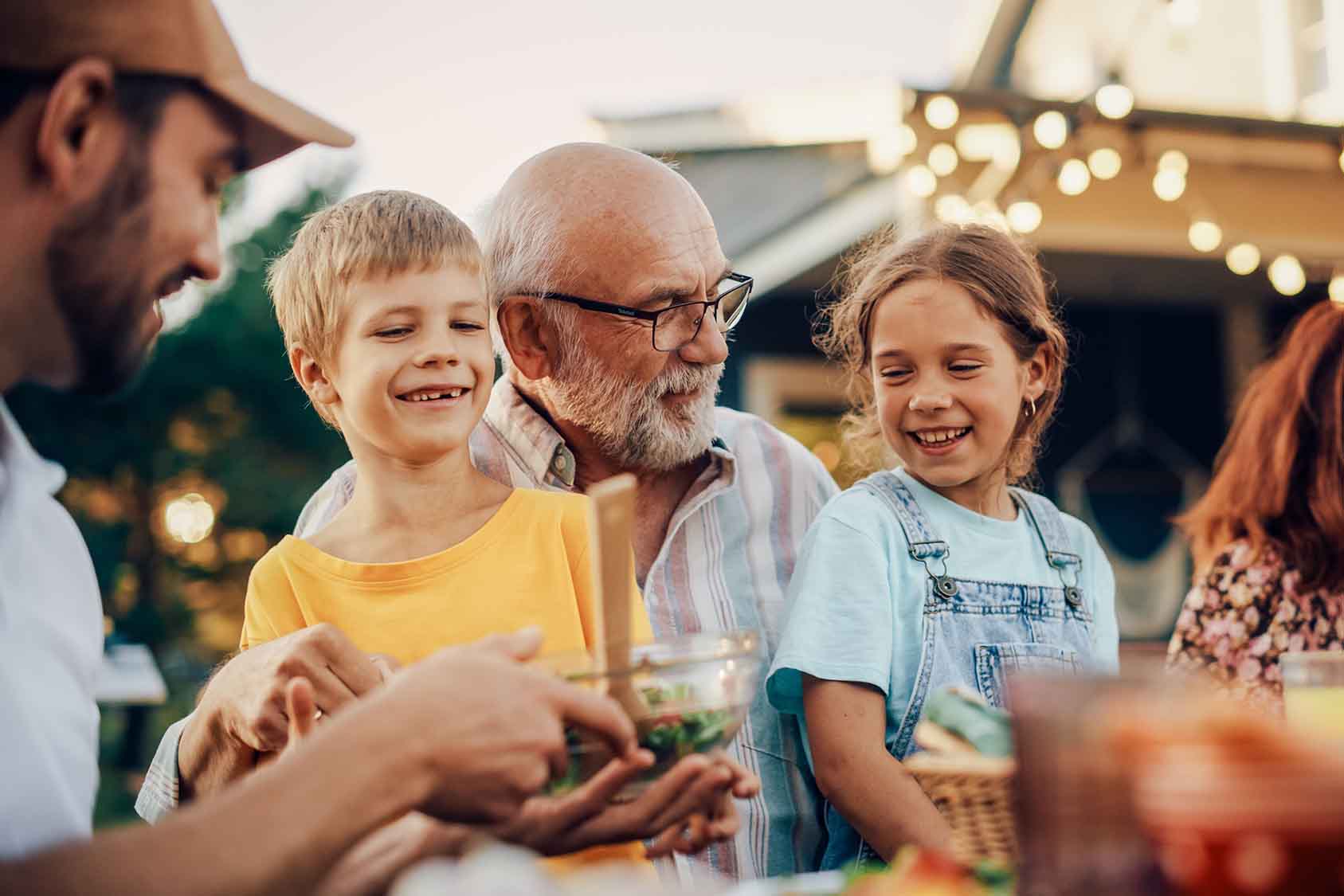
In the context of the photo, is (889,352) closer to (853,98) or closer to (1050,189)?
(853,98)

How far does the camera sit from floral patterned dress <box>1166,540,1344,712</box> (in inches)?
119

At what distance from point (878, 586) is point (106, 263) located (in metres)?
1.36

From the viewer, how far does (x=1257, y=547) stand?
3174 mm

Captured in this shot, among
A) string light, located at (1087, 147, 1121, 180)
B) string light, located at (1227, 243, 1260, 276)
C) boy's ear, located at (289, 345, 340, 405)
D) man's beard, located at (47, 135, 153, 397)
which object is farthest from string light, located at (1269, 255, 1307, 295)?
man's beard, located at (47, 135, 153, 397)

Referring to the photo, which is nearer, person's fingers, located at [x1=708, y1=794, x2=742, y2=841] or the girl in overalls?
person's fingers, located at [x1=708, y1=794, x2=742, y2=841]

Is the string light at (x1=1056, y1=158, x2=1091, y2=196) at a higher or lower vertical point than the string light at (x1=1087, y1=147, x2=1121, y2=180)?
lower

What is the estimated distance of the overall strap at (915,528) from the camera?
2.23 m

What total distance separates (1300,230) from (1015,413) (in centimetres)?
625

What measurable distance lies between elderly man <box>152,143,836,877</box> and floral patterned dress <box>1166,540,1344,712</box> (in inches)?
41.4

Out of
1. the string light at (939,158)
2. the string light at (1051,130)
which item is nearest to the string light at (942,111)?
the string light at (939,158)

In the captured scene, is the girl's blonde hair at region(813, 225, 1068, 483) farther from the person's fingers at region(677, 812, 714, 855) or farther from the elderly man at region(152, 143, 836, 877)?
the person's fingers at region(677, 812, 714, 855)

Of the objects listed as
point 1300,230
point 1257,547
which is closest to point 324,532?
point 1257,547

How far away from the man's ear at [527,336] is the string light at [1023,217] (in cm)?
424

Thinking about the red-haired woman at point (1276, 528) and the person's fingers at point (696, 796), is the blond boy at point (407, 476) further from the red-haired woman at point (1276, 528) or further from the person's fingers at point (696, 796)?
the red-haired woman at point (1276, 528)
